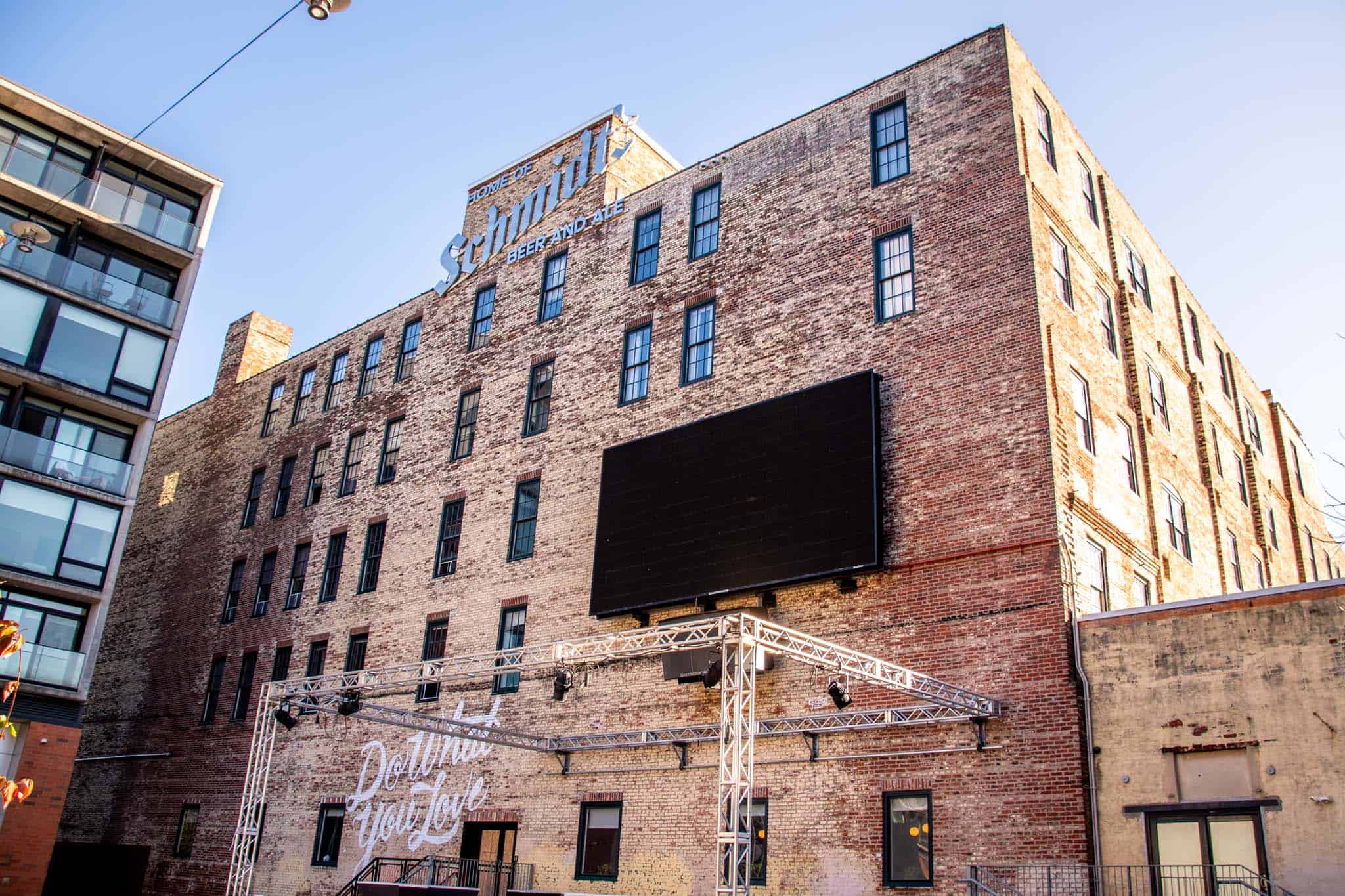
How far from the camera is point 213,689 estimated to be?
32875mm

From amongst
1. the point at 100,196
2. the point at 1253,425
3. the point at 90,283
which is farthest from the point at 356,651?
the point at 1253,425

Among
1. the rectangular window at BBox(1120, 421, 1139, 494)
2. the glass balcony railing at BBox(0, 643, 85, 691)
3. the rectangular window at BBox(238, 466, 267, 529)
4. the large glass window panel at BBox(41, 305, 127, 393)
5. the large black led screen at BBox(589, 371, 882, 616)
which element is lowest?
the glass balcony railing at BBox(0, 643, 85, 691)

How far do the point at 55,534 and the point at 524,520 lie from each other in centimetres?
1168

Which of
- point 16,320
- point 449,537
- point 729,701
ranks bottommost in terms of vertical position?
point 729,701

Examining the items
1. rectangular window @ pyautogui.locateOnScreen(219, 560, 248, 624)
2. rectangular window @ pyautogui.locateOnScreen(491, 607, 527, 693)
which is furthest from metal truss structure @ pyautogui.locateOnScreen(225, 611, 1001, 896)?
rectangular window @ pyautogui.locateOnScreen(219, 560, 248, 624)

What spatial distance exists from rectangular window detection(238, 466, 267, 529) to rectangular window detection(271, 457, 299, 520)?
97cm

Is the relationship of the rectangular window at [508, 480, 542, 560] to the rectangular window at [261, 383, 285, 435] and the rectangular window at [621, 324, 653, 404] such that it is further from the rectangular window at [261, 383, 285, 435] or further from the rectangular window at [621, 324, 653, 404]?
the rectangular window at [261, 383, 285, 435]

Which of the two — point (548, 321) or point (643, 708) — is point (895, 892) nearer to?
point (643, 708)

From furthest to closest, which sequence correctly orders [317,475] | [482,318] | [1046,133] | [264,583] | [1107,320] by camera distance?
[317,475] → [264,583] → [482,318] → [1107,320] → [1046,133]

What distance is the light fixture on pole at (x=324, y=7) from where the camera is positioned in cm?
1325

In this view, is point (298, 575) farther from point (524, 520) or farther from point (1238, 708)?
point (1238, 708)

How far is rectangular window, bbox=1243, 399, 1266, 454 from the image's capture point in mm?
32750

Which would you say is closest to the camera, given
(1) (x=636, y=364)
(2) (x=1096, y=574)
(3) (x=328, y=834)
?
(2) (x=1096, y=574)

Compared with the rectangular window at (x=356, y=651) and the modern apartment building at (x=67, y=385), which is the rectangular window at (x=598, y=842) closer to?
the rectangular window at (x=356, y=651)
